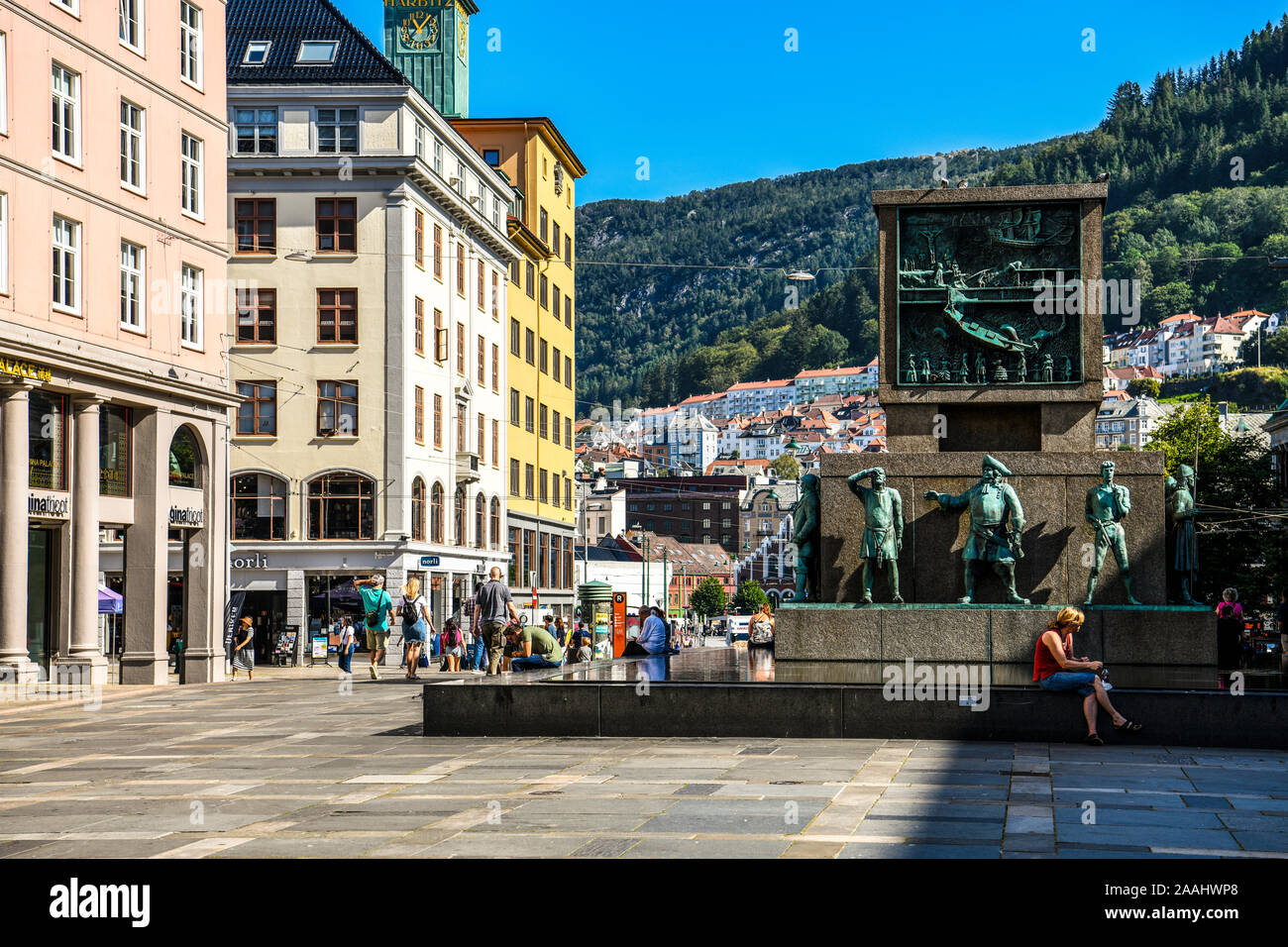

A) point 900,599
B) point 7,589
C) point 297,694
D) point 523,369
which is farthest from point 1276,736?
point 523,369

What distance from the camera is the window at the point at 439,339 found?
2356 inches

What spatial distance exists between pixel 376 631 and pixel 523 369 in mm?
45520

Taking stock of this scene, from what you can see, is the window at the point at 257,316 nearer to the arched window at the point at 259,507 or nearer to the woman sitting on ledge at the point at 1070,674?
the arched window at the point at 259,507

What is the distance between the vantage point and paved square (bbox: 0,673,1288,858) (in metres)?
9.53

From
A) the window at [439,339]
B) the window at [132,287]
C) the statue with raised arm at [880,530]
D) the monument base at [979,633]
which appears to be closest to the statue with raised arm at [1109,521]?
the monument base at [979,633]

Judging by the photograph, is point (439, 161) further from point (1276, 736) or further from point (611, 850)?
point (611, 850)

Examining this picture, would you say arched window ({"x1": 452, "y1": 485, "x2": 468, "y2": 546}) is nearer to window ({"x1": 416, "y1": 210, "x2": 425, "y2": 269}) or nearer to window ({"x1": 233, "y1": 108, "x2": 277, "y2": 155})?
window ({"x1": 416, "y1": 210, "x2": 425, "y2": 269})

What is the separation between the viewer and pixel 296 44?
58281 millimetres

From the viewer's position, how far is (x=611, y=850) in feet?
30.3

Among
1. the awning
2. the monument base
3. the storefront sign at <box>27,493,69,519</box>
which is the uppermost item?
the storefront sign at <box>27,493,69,519</box>

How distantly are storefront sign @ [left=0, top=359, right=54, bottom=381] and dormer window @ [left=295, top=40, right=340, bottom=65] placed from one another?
31352 millimetres

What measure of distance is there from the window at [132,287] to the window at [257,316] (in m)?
23.1

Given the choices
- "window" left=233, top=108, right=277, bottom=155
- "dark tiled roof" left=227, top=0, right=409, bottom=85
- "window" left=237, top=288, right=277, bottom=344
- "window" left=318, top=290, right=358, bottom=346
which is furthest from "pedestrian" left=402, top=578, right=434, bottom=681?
"dark tiled roof" left=227, top=0, right=409, bottom=85

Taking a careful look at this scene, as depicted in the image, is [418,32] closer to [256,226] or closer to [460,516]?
[256,226]
